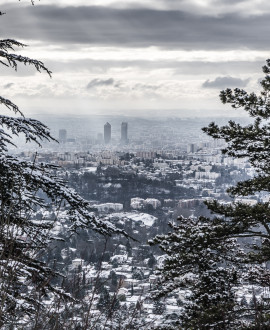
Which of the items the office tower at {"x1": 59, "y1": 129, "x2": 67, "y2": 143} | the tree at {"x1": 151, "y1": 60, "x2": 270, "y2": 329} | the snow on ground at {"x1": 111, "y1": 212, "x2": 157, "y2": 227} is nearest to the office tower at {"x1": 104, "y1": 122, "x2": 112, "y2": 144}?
the office tower at {"x1": 59, "y1": 129, "x2": 67, "y2": 143}

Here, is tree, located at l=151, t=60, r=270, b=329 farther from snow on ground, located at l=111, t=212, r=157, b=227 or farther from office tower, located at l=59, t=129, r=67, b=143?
office tower, located at l=59, t=129, r=67, b=143

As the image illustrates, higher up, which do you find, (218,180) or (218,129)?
(218,129)

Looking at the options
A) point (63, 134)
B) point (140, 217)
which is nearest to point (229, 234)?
point (140, 217)

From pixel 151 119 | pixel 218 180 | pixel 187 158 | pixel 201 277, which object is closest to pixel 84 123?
pixel 151 119

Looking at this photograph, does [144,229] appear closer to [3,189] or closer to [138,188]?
[138,188]

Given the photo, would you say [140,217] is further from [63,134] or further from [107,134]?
[107,134]

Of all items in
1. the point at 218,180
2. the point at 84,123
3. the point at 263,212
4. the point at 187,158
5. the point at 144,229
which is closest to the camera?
the point at 263,212
